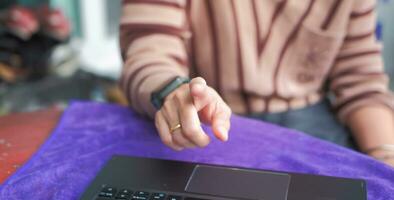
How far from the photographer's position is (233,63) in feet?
2.39

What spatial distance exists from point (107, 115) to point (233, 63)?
202 mm

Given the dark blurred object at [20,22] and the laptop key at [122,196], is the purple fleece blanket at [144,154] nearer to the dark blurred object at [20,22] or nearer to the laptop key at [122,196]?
the laptop key at [122,196]

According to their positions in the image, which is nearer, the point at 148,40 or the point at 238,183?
the point at 238,183

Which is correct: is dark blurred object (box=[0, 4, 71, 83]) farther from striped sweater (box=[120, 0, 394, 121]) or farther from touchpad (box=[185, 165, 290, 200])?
touchpad (box=[185, 165, 290, 200])

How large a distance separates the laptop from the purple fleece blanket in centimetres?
3

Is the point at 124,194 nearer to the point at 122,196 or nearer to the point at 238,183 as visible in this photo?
the point at 122,196

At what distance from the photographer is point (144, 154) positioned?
573 millimetres

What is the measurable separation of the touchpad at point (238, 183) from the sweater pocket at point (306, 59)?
277mm

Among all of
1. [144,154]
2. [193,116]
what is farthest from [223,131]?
[144,154]

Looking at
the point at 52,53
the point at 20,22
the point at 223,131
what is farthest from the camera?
the point at 52,53

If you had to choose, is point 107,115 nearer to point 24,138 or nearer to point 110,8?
point 24,138

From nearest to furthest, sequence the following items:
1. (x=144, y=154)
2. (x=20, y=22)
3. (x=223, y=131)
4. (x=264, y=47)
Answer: (x=223, y=131) → (x=144, y=154) → (x=264, y=47) → (x=20, y=22)

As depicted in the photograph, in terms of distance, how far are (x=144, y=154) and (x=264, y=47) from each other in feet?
0.89

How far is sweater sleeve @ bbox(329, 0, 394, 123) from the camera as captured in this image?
29.7 inches
